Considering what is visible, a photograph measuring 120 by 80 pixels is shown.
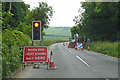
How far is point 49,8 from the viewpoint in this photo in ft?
159

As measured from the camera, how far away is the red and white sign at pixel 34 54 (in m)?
12.4

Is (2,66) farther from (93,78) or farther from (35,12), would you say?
(35,12)

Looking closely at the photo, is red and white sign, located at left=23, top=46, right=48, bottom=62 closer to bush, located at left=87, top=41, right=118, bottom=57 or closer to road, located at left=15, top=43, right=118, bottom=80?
road, located at left=15, top=43, right=118, bottom=80

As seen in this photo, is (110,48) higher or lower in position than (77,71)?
higher

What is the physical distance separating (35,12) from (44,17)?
2.97 m

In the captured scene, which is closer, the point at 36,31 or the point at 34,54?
the point at 34,54

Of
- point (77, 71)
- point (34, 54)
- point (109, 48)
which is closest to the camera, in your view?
point (77, 71)

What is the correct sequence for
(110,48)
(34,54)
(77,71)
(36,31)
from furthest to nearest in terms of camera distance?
(110,48) < (36,31) < (34,54) < (77,71)

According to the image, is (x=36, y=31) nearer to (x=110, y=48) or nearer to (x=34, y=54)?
(x=34, y=54)

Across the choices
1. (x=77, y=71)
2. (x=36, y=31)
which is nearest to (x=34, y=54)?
(x=36, y=31)

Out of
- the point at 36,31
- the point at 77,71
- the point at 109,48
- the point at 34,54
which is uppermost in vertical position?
the point at 36,31

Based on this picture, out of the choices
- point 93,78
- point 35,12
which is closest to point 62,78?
point 93,78

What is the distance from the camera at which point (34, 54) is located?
12.4 meters

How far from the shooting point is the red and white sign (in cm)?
1236
